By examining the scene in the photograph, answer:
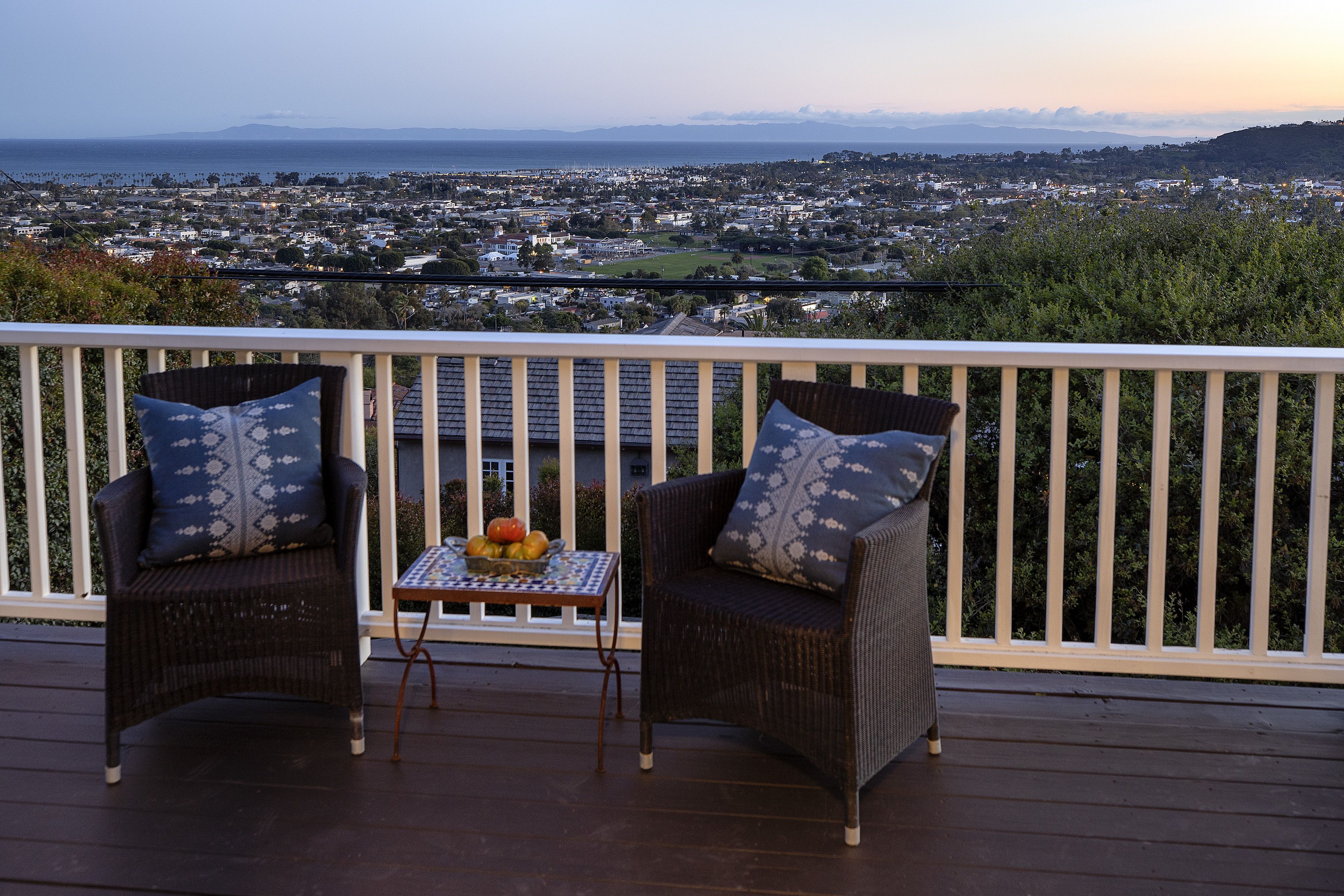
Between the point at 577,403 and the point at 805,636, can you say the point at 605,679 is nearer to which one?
the point at 805,636

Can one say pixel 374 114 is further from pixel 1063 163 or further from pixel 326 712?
pixel 326 712

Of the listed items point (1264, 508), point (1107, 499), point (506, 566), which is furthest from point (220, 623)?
point (1264, 508)

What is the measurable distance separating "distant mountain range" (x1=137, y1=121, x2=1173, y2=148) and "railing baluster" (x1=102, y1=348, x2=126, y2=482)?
10539mm

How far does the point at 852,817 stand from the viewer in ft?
6.53

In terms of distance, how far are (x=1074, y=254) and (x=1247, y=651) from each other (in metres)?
7.04

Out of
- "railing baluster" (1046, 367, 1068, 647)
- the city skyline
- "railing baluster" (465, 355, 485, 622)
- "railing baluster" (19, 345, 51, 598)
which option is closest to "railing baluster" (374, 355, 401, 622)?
"railing baluster" (465, 355, 485, 622)

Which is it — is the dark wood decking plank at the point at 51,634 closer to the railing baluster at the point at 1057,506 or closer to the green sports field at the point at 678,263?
the railing baluster at the point at 1057,506

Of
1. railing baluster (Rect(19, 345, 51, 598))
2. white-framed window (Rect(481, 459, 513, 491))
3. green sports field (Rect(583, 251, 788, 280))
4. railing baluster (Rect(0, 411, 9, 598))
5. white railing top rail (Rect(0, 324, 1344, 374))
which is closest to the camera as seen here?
white railing top rail (Rect(0, 324, 1344, 374))

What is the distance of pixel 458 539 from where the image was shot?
8.53 ft

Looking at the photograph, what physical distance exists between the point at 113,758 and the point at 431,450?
1035 millimetres

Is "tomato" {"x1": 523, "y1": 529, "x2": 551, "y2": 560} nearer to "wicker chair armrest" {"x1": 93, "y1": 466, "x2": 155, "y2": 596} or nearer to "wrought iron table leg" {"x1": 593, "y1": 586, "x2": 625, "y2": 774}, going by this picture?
"wrought iron table leg" {"x1": 593, "y1": 586, "x2": 625, "y2": 774}

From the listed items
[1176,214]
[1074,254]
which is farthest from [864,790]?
[1176,214]

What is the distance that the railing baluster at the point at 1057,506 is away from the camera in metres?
2.58

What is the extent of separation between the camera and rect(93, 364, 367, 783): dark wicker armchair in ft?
7.25
